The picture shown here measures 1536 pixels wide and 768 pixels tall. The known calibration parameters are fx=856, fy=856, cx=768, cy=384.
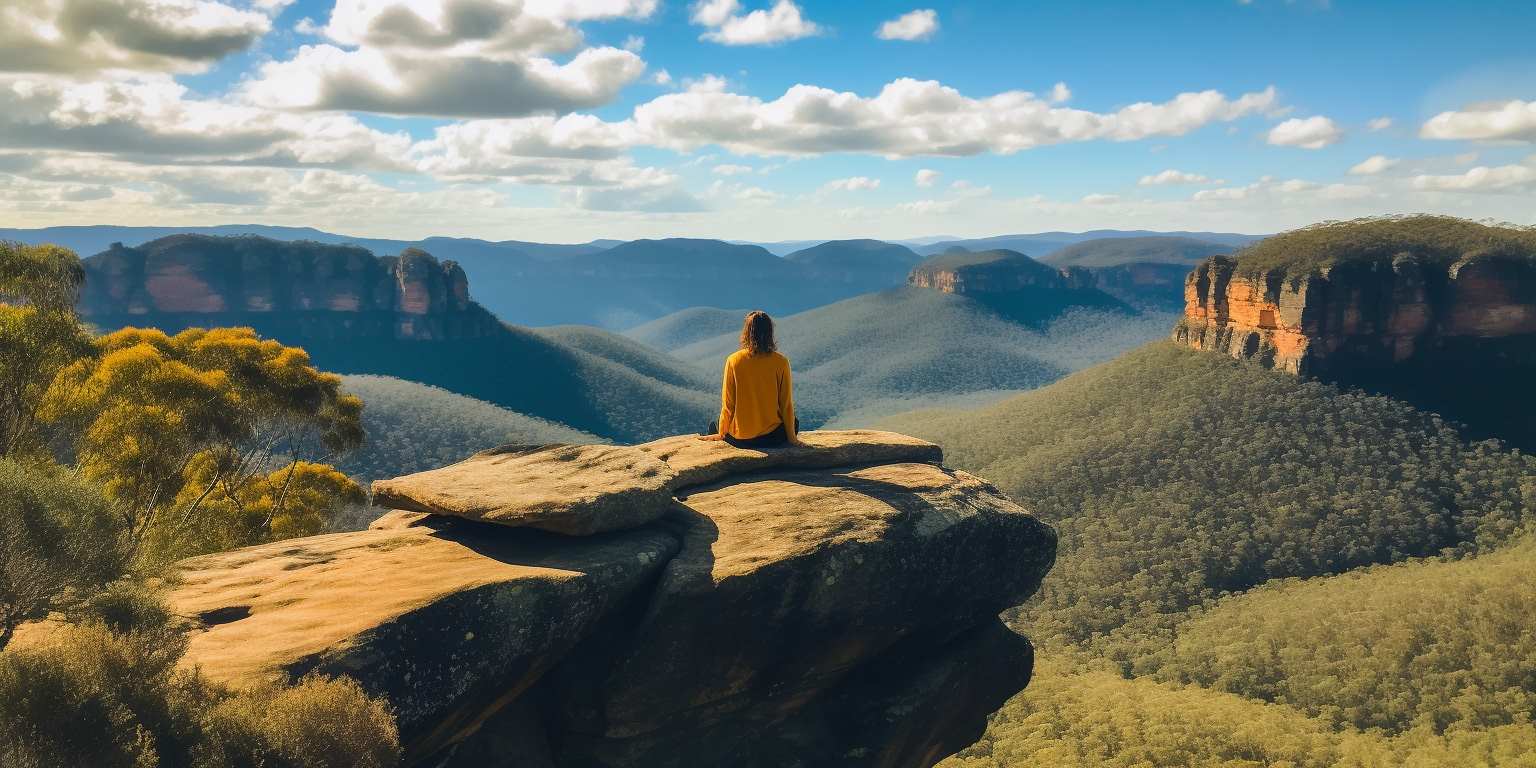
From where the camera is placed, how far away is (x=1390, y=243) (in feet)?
236

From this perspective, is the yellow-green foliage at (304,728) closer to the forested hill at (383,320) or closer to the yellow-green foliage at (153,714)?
the yellow-green foliage at (153,714)

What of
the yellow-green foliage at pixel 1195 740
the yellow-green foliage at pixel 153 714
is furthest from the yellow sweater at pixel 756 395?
the yellow-green foliage at pixel 1195 740

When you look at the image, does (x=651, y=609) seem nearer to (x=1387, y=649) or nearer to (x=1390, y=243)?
(x=1387, y=649)

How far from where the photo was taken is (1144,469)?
64.2m

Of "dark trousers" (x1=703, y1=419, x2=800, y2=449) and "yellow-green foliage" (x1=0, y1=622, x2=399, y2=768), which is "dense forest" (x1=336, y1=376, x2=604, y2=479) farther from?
"yellow-green foliage" (x1=0, y1=622, x2=399, y2=768)

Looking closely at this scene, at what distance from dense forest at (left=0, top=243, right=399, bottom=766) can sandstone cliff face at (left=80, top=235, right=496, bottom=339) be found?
122020mm

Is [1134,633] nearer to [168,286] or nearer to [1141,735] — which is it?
[1141,735]

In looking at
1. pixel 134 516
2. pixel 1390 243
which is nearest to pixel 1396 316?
pixel 1390 243

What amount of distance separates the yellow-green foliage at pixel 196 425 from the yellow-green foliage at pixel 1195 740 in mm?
26146

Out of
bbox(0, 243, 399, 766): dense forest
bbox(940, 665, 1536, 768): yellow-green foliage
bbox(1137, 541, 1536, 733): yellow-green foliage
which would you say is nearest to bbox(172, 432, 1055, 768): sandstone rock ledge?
bbox(0, 243, 399, 766): dense forest

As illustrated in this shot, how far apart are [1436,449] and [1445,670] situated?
28.5m

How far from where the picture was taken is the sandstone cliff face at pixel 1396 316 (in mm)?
66125

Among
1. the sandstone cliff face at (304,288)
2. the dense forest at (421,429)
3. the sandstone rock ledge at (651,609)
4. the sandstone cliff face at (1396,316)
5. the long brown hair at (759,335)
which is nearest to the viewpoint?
the sandstone rock ledge at (651,609)

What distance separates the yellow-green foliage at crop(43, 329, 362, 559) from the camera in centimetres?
2019
